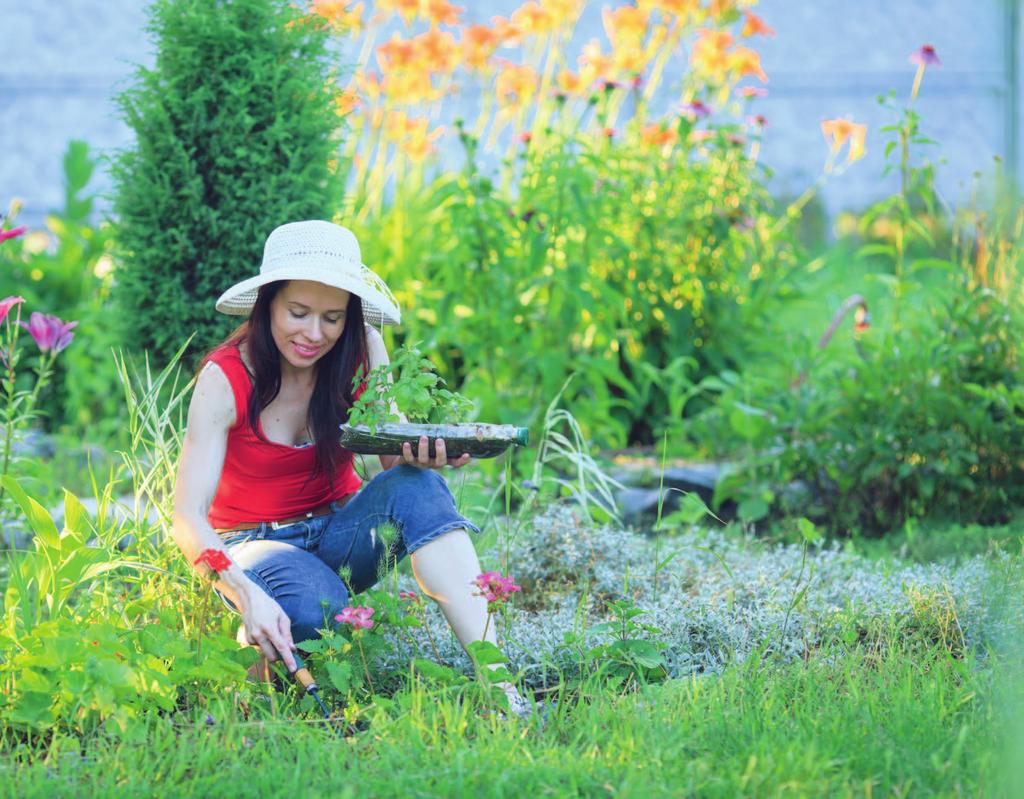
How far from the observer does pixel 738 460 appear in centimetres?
439

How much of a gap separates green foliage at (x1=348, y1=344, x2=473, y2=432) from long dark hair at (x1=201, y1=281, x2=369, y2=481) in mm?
108

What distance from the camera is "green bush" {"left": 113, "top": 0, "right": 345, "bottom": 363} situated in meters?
3.50

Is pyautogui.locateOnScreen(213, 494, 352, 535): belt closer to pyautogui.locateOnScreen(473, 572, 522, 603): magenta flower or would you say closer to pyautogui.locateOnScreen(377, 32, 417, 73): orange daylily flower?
pyautogui.locateOnScreen(473, 572, 522, 603): magenta flower

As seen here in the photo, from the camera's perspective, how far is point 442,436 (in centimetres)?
250

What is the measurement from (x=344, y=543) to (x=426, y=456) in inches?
12.5

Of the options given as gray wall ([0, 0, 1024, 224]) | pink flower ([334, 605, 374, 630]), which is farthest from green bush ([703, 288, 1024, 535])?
gray wall ([0, 0, 1024, 224])

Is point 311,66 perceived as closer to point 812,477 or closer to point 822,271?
point 812,477

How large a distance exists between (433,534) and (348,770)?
2.06 ft

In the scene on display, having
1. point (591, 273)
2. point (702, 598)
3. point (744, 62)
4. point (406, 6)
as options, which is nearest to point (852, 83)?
point (744, 62)

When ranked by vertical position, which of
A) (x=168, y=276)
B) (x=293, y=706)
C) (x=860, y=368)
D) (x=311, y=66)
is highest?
(x=311, y=66)

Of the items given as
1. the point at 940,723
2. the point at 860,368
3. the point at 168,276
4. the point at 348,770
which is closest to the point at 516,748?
the point at 348,770

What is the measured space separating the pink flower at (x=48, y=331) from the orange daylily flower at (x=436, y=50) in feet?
8.60

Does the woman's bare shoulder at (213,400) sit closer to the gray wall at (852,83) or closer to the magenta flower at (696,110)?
the magenta flower at (696,110)

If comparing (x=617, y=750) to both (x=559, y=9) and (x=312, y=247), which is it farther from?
(x=559, y=9)
